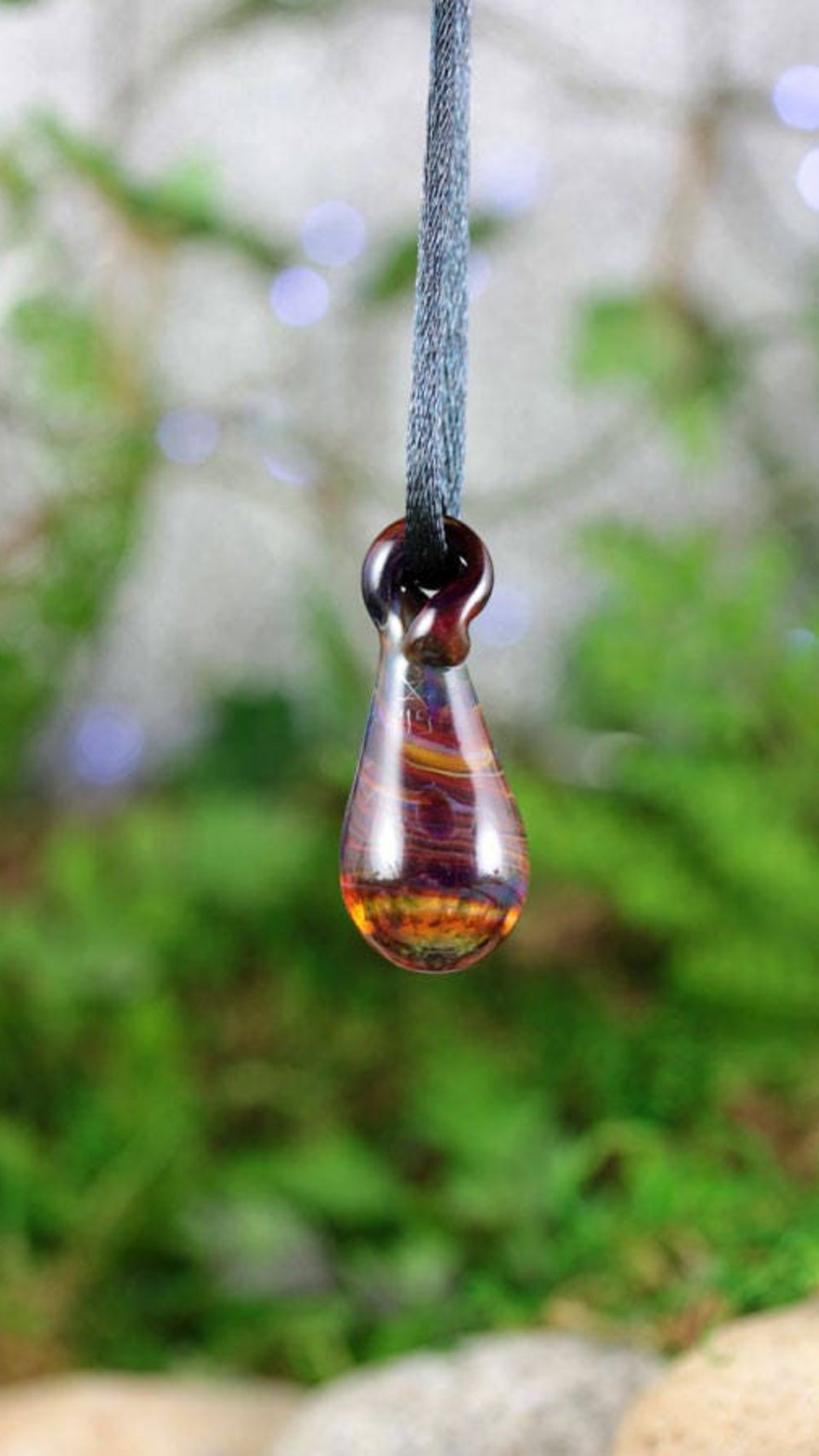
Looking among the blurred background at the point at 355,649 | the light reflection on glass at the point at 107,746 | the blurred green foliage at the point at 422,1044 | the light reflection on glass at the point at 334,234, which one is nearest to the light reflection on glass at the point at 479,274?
the blurred background at the point at 355,649

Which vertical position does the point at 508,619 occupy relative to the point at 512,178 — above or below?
below

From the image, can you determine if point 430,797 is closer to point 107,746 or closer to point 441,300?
point 441,300

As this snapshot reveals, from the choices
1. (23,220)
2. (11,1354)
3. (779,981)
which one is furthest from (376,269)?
(11,1354)

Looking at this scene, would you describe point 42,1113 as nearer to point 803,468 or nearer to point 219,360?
point 219,360

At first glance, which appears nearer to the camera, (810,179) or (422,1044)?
(422,1044)

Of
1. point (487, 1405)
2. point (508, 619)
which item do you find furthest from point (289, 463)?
point (487, 1405)

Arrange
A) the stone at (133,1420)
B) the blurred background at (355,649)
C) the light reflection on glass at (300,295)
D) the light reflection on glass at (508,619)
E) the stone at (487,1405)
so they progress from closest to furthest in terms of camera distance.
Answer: the stone at (487,1405)
the stone at (133,1420)
the blurred background at (355,649)
the light reflection on glass at (300,295)
the light reflection on glass at (508,619)

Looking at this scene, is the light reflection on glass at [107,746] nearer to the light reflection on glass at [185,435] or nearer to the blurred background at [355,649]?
the blurred background at [355,649]
